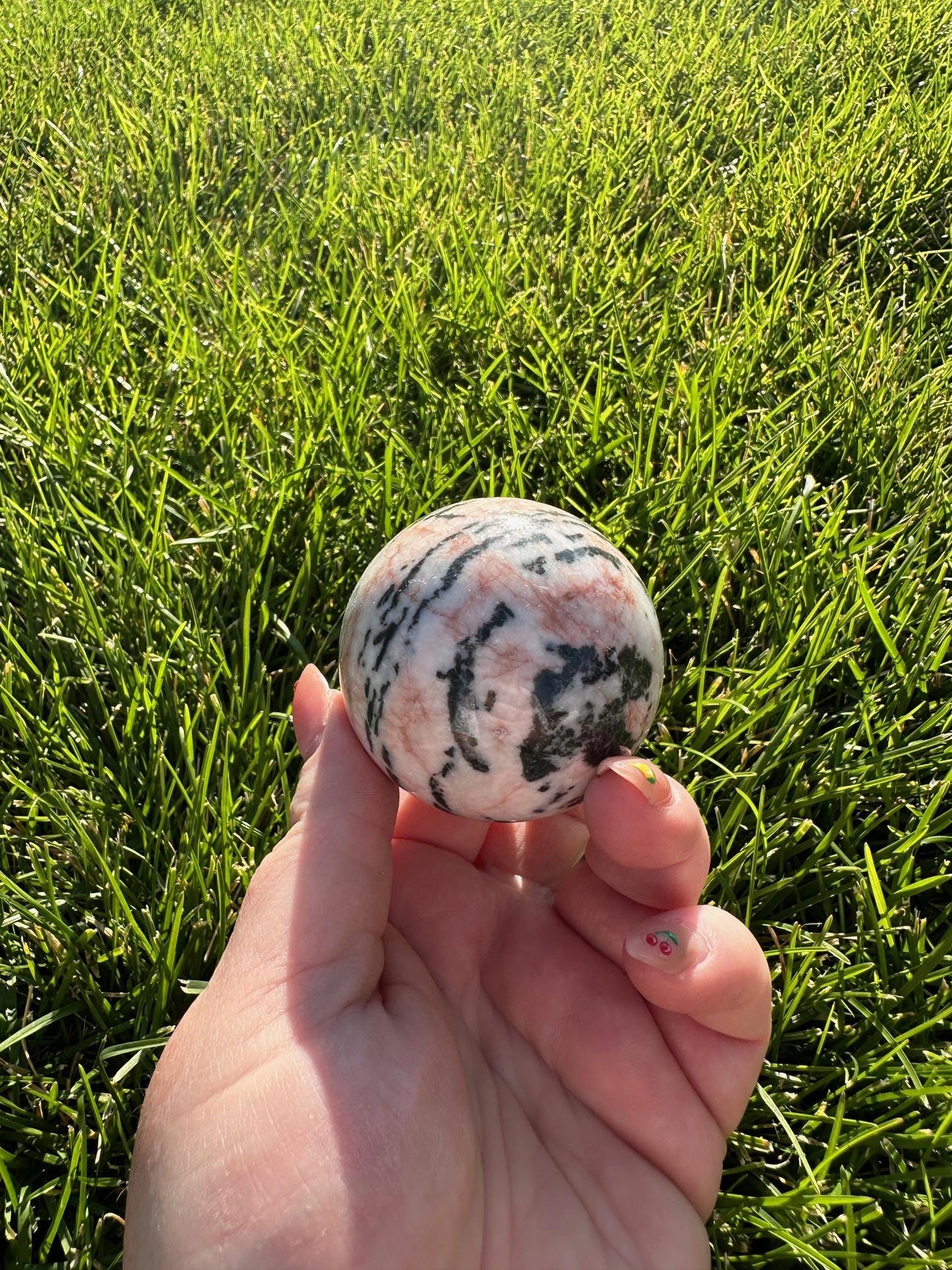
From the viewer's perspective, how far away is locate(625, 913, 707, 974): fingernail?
1304 mm

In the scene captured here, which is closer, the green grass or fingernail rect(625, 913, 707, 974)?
fingernail rect(625, 913, 707, 974)

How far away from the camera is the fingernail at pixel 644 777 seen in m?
1.26

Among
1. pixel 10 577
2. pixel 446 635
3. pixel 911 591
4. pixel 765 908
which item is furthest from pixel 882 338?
pixel 10 577

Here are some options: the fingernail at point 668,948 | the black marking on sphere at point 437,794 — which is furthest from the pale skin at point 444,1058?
the black marking on sphere at point 437,794

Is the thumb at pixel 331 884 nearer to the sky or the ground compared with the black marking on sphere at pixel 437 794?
nearer to the ground

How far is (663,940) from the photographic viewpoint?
1.32 meters

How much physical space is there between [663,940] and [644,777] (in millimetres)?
223

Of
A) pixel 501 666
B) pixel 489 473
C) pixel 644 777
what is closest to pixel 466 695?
pixel 501 666

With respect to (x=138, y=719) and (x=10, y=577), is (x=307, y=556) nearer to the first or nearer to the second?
(x=138, y=719)

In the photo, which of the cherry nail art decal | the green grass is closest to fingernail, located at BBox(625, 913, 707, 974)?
the cherry nail art decal

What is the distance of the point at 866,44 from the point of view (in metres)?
3.68

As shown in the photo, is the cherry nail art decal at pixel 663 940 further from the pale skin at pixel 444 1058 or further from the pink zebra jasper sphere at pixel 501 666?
the pink zebra jasper sphere at pixel 501 666

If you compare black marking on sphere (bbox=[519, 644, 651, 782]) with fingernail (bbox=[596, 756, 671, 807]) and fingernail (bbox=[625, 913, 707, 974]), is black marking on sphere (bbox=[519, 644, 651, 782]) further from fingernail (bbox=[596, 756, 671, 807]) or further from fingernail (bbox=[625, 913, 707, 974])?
fingernail (bbox=[625, 913, 707, 974])

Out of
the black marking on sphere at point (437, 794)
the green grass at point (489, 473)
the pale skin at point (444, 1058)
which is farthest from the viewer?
→ the green grass at point (489, 473)
